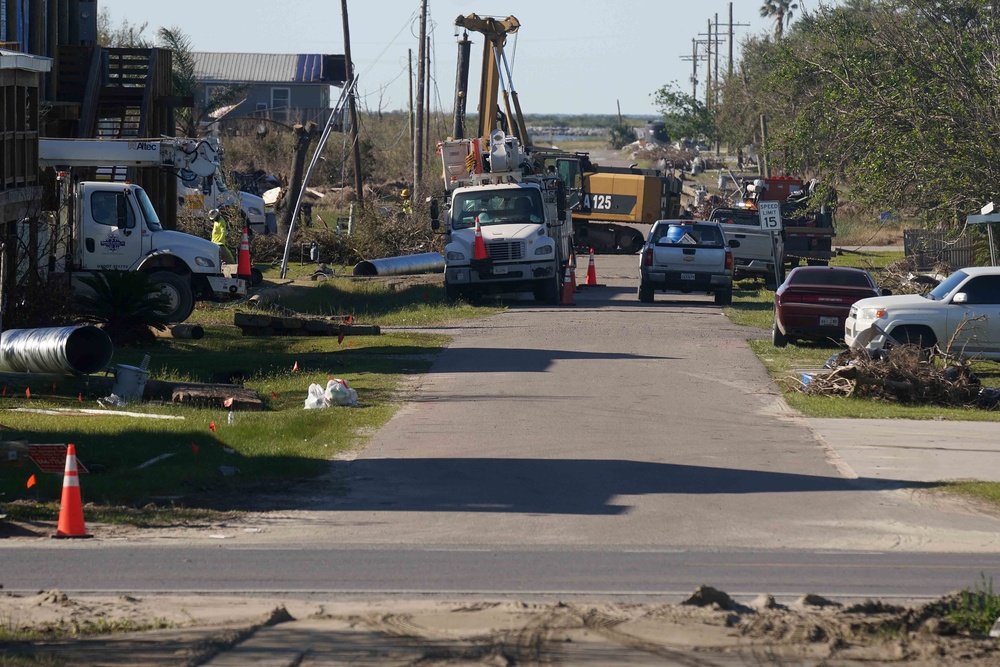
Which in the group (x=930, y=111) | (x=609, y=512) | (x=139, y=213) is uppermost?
(x=930, y=111)

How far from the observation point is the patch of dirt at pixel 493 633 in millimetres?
6402

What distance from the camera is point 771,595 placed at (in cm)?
801

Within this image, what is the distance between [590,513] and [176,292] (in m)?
14.0

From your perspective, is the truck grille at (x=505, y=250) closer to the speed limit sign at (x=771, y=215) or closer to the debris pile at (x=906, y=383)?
the speed limit sign at (x=771, y=215)

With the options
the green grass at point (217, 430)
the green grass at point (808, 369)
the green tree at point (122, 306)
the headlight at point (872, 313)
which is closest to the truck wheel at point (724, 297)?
the green grass at point (808, 369)

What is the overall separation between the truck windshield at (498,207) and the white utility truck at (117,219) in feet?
24.7

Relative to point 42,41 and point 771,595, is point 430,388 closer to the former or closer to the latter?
point 771,595

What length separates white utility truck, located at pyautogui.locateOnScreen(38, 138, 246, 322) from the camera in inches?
902

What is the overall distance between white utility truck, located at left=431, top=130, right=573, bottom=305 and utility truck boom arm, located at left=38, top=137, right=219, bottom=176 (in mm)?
6758

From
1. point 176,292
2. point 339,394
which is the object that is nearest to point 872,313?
point 339,394

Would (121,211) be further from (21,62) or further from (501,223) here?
(501,223)

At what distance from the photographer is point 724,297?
3120 cm

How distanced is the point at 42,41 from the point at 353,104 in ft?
44.2

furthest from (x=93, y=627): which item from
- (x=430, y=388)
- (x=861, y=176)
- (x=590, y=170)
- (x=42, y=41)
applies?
(x=590, y=170)
